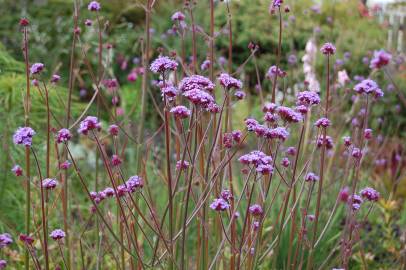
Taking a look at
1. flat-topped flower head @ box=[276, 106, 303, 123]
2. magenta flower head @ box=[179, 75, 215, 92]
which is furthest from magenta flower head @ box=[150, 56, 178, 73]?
flat-topped flower head @ box=[276, 106, 303, 123]

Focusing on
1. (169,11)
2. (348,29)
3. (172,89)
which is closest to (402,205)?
(172,89)

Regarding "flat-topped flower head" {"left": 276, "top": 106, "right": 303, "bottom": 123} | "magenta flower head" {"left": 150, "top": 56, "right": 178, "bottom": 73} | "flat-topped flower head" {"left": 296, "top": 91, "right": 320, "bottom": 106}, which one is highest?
"magenta flower head" {"left": 150, "top": 56, "right": 178, "bottom": 73}

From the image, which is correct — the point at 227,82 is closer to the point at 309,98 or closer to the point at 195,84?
the point at 195,84

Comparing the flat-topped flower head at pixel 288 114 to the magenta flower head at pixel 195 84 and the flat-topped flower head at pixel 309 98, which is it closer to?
the flat-topped flower head at pixel 309 98

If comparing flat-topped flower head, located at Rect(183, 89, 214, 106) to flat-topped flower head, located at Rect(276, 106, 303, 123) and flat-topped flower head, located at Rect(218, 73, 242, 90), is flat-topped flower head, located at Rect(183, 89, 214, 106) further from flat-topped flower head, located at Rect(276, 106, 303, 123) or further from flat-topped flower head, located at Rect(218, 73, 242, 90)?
flat-topped flower head, located at Rect(276, 106, 303, 123)

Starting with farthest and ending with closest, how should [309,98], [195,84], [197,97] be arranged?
[309,98] < [195,84] < [197,97]

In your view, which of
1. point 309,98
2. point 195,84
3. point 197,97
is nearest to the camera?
point 197,97

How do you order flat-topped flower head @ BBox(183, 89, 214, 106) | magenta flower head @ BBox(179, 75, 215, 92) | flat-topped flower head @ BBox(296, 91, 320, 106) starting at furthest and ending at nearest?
flat-topped flower head @ BBox(296, 91, 320, 106), magenta flower head @ BBox(179, 75, 215, 92), flat-topped flower head @ BBox(183, 89, 214, 106)

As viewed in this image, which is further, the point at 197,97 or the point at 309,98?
the point at 309,98

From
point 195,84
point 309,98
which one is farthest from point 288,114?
point 195,84

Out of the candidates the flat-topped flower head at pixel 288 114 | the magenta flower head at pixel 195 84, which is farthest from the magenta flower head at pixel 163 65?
the flat-topped flower head at pixel 288 114

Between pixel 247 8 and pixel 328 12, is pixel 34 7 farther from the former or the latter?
pixel 328 12
